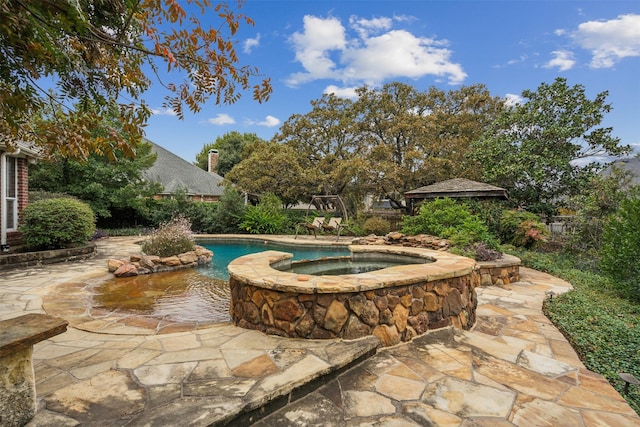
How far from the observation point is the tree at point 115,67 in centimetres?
171

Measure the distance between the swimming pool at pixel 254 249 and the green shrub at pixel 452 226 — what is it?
232cm

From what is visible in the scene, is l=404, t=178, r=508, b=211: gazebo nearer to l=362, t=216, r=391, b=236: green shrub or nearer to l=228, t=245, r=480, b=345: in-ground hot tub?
l=362, t=216, r=391, b=236: green shrub

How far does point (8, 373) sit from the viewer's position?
4.46 feet

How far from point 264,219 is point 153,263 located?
760 cm

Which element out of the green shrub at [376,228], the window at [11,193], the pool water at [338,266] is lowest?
the pool water at [338,266]

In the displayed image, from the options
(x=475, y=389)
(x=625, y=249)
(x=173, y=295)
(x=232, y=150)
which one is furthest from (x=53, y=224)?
(x=232, y=150)

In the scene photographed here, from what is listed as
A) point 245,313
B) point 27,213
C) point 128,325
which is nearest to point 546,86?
point 245,313

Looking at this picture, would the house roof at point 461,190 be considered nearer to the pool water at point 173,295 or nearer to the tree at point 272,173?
the pool water at point 173,295

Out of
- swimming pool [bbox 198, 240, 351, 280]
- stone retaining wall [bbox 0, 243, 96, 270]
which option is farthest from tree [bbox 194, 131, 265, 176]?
stone retaining wall [bbox 0, 243, 96, 270]

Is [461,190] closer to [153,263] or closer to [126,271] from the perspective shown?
[153,263]

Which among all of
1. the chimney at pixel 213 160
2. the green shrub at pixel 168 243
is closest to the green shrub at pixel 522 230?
the green shrub at pixel 168 243

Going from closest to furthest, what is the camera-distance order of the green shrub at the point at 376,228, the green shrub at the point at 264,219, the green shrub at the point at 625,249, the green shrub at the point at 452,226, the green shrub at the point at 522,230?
the green shrub at the point at 625,249 < the green shrub at the point at 452,226 < the green shrub at the point at 522,230 < the green shrub at the point at 376,228 < the green shrub at the point at 264,219

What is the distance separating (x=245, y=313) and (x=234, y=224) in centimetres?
1177

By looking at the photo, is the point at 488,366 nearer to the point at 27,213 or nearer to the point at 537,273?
the point at 537,273
